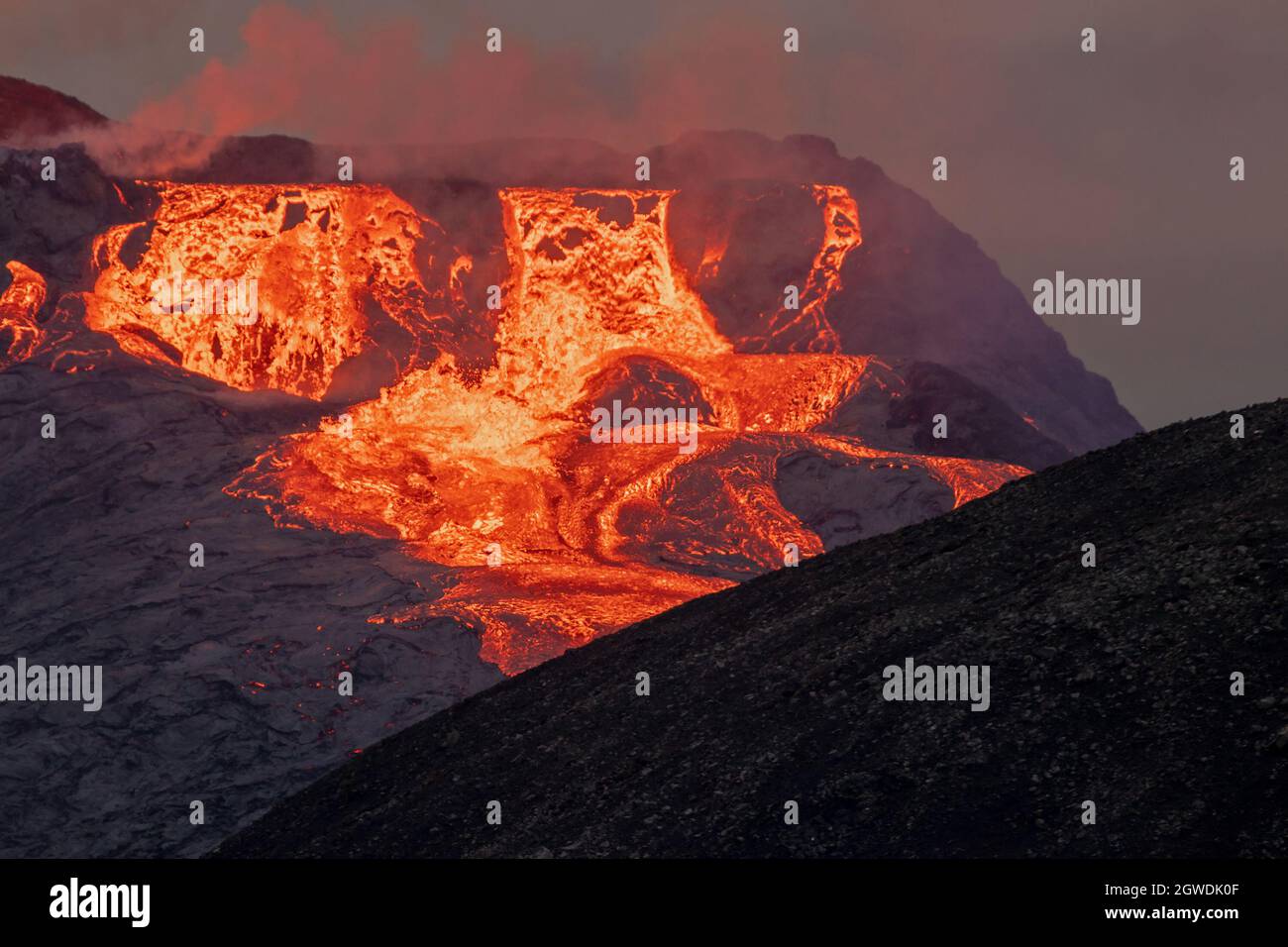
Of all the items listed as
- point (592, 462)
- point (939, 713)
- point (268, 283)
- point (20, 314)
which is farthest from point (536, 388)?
point (939, 713)

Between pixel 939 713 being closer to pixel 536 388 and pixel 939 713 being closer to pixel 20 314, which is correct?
pixel 536 388

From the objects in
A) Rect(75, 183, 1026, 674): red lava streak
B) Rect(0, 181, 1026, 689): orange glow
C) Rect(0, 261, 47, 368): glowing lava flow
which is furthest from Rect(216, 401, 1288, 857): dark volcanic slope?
Rect(0, 261, 47, 368): glowing lava flow

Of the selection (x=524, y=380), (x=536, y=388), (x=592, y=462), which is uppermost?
(x=524, y=380)

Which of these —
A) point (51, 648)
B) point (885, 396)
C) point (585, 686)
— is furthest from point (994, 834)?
point (885, 396)

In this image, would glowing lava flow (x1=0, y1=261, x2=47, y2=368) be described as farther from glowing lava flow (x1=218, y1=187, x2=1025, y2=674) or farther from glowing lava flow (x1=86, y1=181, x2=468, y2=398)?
glowing lava flow (x1=218, y1=187, x2=1025, y2=674)

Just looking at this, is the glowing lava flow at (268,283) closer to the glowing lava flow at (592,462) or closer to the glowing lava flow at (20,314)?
the glowing lava flow at (20,314)
